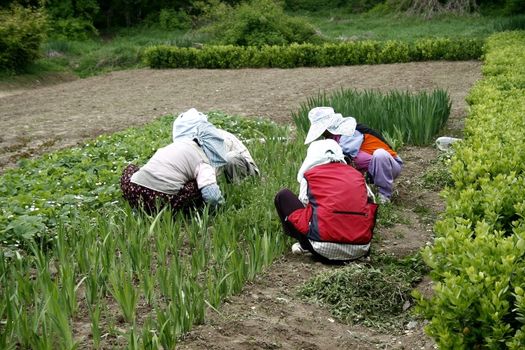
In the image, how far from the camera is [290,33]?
758 inches

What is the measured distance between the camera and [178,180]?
16.7 ft

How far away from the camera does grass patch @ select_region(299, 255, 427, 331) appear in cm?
375

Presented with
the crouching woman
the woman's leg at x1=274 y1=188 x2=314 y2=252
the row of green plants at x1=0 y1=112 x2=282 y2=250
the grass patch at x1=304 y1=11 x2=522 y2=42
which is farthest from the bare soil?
the grass patch at x1=304 y1=11 x2=522 y2=42

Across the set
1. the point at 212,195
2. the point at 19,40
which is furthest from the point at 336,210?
the point at 19,40

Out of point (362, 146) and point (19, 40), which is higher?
point (19, 40)

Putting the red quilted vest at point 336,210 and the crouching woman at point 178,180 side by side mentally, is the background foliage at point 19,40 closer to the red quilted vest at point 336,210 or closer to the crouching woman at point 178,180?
the crouching woman at point 178,180

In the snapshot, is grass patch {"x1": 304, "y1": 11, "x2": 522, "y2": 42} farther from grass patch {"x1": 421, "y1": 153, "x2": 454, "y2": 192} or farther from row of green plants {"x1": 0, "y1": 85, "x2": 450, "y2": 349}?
row of green plants {"x1": 0, "y1": 85, "x2": 450, "y2": 349}

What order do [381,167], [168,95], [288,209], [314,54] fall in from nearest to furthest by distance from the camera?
[288,209]
[381,167]
[168,95]
[314,54]

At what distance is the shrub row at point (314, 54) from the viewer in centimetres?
1650

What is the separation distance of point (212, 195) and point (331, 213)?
110 cm

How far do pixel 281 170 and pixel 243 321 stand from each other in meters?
2.50

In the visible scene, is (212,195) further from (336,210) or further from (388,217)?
(388,217)

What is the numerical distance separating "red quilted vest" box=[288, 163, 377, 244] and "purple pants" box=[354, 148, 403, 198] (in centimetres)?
98

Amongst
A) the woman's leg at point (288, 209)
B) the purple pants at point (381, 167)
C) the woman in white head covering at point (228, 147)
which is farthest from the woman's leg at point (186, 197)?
the purple pants at point (381, 167)
